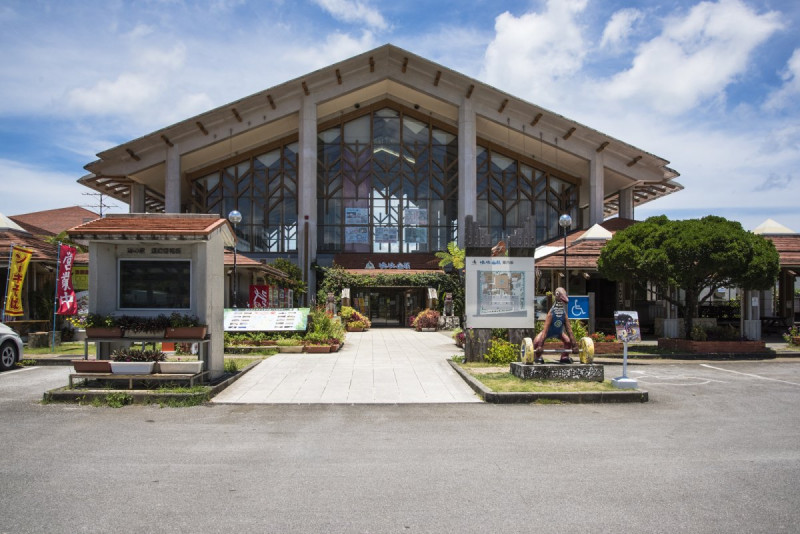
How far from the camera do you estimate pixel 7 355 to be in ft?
47.9

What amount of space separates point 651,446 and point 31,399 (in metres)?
10.6

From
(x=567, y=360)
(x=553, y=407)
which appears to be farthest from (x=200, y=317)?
(x=567, y=360)

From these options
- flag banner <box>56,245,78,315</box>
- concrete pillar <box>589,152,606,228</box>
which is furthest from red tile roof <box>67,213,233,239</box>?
concrete pillar <box>589,152,606,228</box>

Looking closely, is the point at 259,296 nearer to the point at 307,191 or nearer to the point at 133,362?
the point at 307,191

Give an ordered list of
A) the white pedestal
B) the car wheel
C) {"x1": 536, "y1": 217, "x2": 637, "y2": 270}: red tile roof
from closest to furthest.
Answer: the white pedestal → the car wheel → {"x1": 536, "y1": 217, "x2": 637, "y2": 270}: red tile roof

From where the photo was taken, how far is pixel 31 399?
35.3ft

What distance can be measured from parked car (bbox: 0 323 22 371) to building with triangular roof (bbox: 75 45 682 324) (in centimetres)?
2231

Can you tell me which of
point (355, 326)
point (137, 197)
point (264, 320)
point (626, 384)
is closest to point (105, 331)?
point (264, 320)

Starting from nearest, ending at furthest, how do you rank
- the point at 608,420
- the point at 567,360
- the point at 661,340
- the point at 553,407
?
the point at 608,420
the point at 553,407
the point at 567,360
the point at 661,340

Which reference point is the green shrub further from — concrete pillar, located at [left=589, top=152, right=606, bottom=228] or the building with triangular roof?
concrete pillar, located at [left=589, top=152, right=606, bottom=228]

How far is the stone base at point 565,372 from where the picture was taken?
12133 mm

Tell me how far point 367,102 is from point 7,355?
29.5 meters

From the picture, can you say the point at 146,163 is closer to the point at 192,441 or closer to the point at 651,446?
the point at 192,441

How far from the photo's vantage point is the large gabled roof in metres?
36.1
